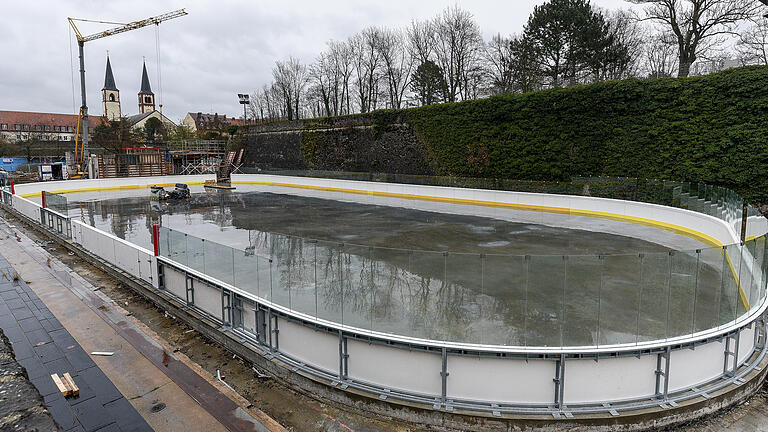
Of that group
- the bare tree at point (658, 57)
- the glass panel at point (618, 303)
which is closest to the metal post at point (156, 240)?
the glass panel at point (618, 303)

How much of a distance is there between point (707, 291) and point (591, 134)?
22.1 m

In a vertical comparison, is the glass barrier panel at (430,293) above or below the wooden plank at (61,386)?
above

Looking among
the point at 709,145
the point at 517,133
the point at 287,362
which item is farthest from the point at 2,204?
the point at 709,145

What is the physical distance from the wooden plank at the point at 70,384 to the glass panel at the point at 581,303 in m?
7.37

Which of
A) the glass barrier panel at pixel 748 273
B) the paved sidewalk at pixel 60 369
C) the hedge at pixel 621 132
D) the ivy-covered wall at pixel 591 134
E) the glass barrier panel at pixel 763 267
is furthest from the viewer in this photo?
the ivy-covered wall at pixel 591 134

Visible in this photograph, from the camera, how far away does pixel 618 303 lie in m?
6.61

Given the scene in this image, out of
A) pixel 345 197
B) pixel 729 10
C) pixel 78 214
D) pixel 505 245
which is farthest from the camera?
pixel 345 197

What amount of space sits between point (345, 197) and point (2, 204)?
75.8ft

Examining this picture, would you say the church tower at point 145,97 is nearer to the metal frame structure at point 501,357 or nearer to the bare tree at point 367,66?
the bare tree at point 367,66

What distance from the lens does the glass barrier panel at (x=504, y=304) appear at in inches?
255

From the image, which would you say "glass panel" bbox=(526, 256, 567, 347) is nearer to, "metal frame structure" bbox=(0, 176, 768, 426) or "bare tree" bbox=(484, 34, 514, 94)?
"metal frame structure" bbox=(0, 176, 768, 426)

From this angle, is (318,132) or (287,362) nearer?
(287,362)

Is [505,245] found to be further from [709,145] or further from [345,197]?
[345,197]

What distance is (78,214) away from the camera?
2400cm
